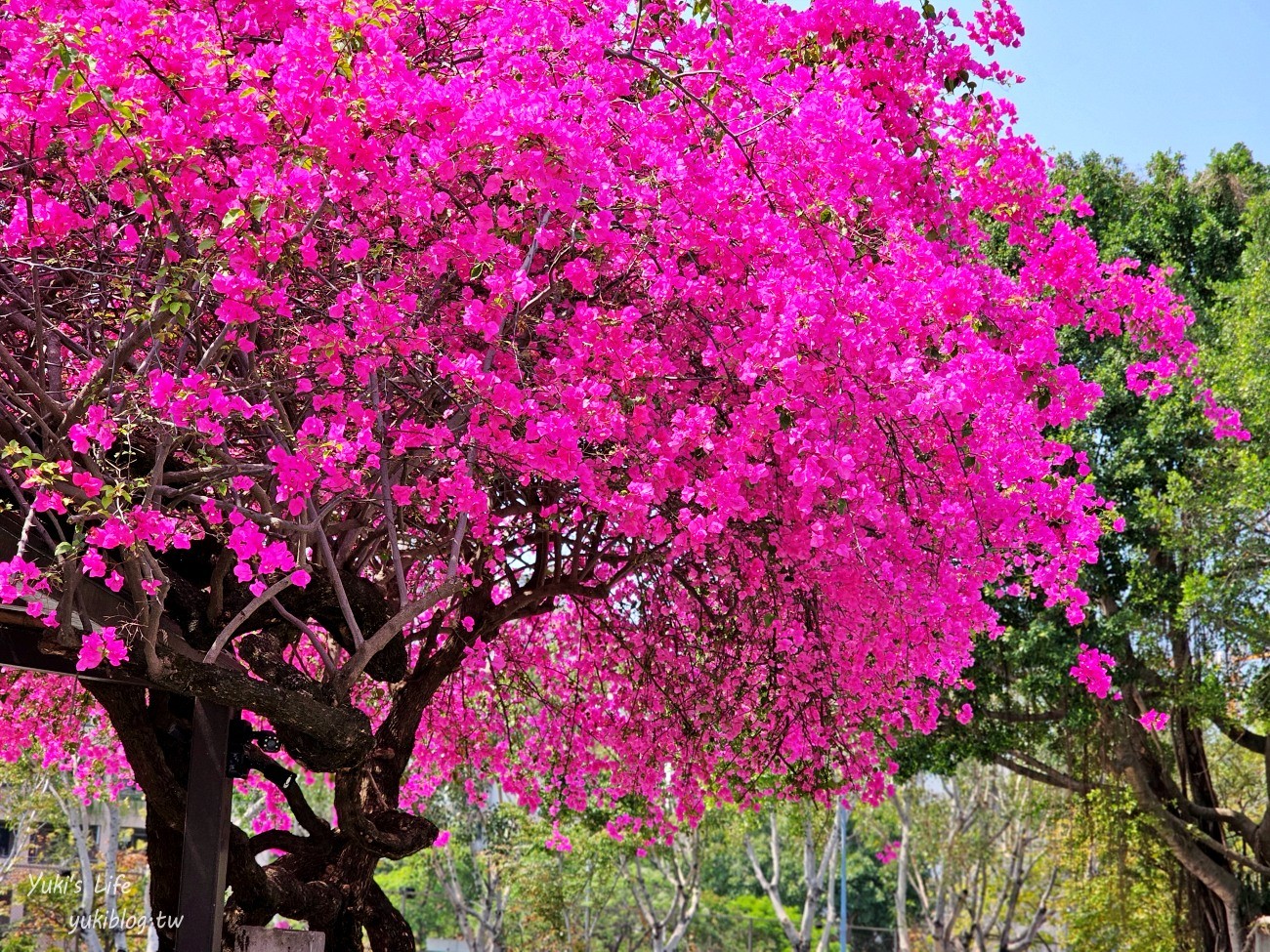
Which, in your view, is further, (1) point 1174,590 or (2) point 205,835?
(1) point 1174,590

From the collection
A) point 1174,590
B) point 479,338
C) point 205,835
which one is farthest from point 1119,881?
point 479,338

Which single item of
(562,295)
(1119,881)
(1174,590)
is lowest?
(1119,881)

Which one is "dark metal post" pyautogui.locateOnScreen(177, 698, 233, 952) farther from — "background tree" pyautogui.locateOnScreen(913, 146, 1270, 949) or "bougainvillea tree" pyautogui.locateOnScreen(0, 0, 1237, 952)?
"background tree" pyautogui.locateOnScreen(913, 146, 1270, 949)

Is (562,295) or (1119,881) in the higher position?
(562,295)

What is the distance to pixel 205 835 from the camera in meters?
6.49

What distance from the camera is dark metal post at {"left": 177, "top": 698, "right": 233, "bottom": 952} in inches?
251

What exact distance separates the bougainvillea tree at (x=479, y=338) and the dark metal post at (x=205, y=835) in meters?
0.18

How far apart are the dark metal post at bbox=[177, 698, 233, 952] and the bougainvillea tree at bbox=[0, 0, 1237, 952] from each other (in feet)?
0.60

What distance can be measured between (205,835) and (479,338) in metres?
2.81

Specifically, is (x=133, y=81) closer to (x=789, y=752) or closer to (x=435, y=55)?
(x=435, y=55)

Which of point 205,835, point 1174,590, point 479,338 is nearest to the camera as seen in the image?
point 479,338

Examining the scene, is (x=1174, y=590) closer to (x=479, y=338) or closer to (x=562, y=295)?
(x=562, y=295)

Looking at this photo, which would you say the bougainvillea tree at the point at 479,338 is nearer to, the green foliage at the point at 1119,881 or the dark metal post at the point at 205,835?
the dark metal post at the point at 205,835

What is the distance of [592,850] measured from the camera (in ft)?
75.9
